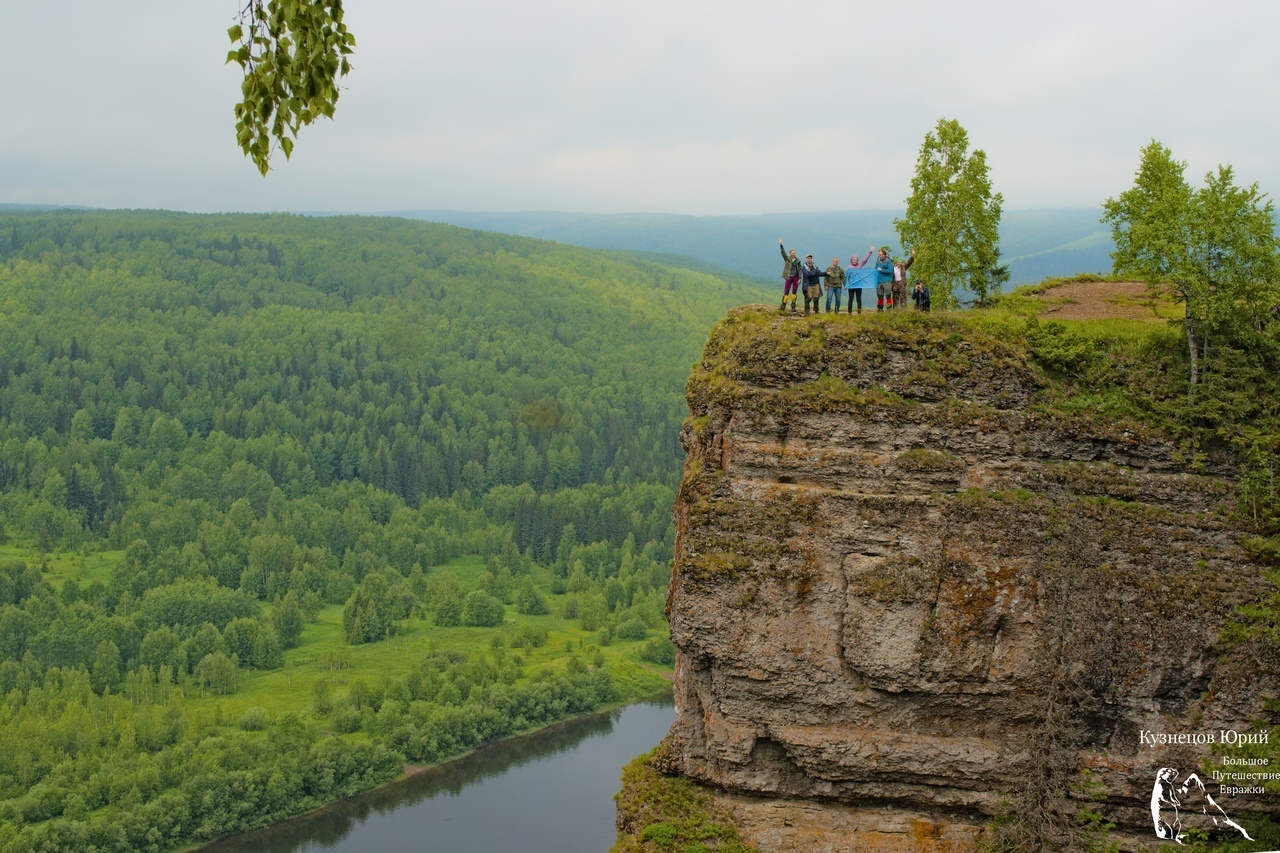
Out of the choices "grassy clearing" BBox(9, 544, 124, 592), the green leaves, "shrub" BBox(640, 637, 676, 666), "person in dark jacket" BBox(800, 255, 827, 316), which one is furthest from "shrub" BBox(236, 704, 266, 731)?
the green leaves

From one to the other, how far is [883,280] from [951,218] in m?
5.73

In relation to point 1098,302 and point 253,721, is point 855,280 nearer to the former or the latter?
point 1098,302

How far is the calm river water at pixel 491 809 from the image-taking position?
56.9 m

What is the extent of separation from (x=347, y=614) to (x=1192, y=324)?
85221 millimetres

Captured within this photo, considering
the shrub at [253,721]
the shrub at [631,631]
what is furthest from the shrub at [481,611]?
the shrub at [253,721]

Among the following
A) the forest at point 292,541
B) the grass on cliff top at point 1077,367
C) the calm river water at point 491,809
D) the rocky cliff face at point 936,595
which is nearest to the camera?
the rocky cliff face at point 936,595

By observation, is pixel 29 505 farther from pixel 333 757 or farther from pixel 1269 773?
pixel 1269 773

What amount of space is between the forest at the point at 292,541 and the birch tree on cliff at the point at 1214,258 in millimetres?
53428

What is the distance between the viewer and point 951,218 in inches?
1150

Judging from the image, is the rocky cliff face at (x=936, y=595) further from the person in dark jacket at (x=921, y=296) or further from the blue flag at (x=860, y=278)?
the person in dark jacket at (x=921, y=296)

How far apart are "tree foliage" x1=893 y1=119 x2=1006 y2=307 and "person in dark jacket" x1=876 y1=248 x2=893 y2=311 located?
4.71m

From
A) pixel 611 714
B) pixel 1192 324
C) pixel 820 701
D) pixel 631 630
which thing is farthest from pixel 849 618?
pixel 631 630

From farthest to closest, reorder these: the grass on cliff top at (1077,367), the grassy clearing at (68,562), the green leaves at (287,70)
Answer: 1. the grassy clearing at (68,562)
2. the grass on cliff top at (1077,367)
3. the green leaves at (287,70)

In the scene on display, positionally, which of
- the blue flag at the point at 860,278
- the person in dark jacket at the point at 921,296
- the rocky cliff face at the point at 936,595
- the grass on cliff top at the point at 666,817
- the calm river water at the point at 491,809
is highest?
the blue flag at the point at 860,278
